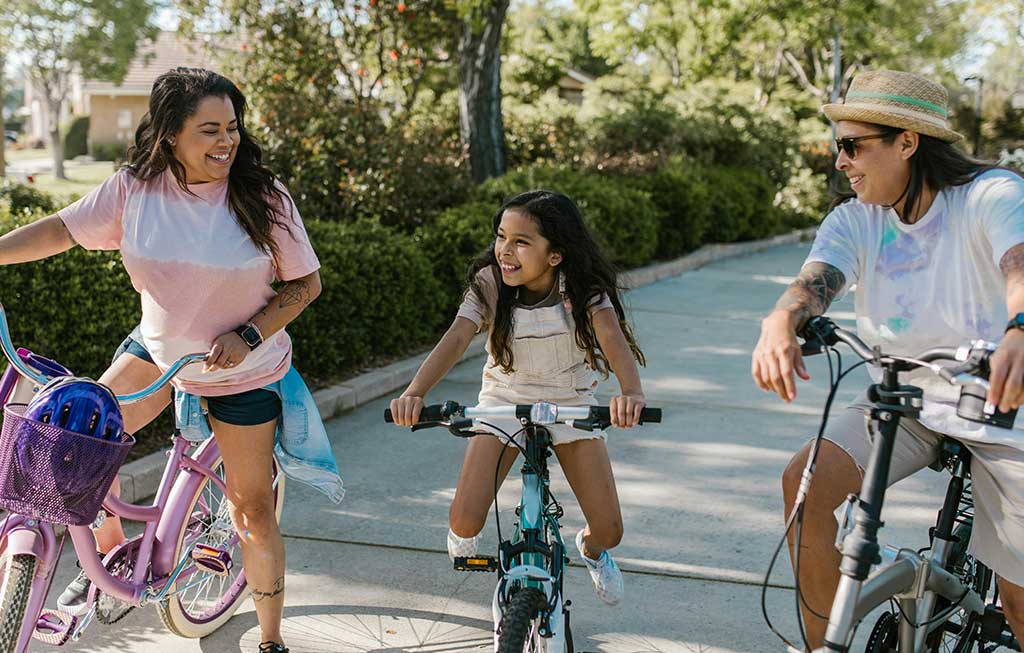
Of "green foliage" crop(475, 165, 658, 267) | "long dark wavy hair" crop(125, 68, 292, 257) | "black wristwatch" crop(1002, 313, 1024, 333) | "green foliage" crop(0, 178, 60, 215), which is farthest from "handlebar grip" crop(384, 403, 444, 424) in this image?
"green foliage" crop(0, 178, 60, 215)

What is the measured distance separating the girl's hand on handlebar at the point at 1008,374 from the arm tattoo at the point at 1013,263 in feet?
1.30

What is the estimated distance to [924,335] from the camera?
2773 millimetres

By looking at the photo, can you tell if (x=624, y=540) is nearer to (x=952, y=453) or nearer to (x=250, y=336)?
(x=952, y=453)

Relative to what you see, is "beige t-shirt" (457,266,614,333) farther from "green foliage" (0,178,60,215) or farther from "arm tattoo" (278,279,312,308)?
"green foliage" (0,178,60,215)

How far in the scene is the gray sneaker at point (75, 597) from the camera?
10.6 feet

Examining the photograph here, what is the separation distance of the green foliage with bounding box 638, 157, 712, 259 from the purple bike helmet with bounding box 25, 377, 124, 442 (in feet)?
38.1

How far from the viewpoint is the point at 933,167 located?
282 centimetres

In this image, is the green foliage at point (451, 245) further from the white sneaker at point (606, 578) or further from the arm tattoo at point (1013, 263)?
the arm tattoo at point (1013, 263)

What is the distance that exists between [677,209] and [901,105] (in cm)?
1196

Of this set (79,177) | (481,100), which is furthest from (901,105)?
(79,177)

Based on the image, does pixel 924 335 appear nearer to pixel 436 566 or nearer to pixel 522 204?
pixel 522 204

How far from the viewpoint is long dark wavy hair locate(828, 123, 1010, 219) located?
279 cm

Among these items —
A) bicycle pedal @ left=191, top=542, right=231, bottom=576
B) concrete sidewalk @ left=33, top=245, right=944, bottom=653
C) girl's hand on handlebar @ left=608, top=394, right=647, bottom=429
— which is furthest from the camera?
concrete sidewalk @ left=33, top=245, right=944, bottom=653

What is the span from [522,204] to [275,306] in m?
0.85
